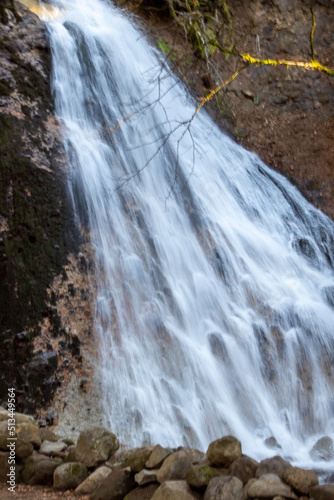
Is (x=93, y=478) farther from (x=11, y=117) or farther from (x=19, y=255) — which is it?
(x=11, y=117)

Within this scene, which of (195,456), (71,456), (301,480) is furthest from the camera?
(71,456)

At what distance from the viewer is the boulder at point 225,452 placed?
2.36 meters

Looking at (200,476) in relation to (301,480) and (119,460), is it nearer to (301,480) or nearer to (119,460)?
(301,480)

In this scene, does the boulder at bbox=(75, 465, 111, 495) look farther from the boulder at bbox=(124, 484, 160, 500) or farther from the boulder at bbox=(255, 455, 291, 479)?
the boulder at bbox=(255, 455, 291, 479)

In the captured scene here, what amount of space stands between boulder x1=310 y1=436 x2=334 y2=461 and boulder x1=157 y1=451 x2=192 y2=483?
2.25 metres

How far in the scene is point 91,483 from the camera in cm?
255

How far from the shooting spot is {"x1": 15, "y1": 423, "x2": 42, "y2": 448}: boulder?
2750 millimetres

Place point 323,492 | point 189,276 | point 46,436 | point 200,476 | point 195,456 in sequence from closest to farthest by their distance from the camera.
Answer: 1. point 323,492
2. point 200,476
3. point 195,456
4. point 46,436
5. point 189,276

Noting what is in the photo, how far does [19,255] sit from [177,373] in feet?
6.30

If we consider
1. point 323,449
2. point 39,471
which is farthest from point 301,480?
point 323,449

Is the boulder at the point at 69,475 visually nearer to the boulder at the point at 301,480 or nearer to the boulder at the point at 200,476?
the boulder at the point at 200,476

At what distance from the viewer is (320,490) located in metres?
1.98

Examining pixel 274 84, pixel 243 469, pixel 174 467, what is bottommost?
pixel 174 467

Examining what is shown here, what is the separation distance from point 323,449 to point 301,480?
96.8 inches
